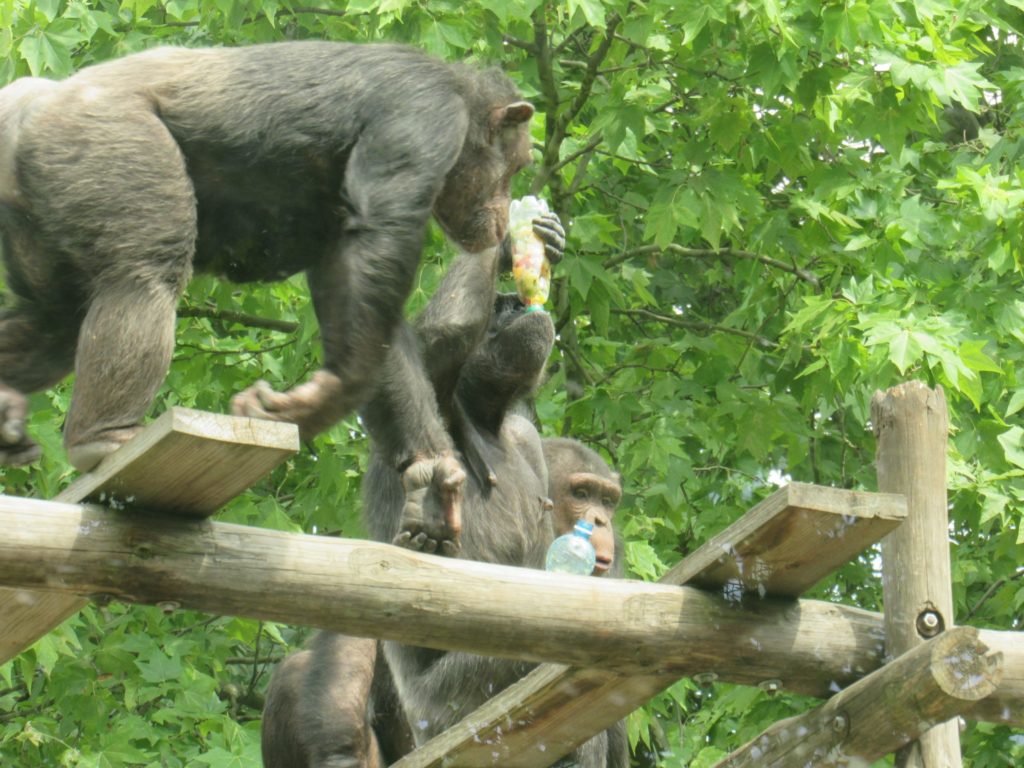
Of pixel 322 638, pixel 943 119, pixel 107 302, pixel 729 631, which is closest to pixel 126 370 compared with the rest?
pixel 107 302

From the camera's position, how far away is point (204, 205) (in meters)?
5.00

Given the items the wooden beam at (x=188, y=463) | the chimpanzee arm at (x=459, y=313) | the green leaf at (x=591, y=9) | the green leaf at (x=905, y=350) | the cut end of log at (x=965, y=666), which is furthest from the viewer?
the green leaf at (x=591, y=9)

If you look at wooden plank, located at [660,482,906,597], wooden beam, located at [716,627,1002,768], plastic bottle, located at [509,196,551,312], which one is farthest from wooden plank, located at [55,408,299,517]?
plastic bottle, located at [509,196,551,312]

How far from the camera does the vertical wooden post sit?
473cm

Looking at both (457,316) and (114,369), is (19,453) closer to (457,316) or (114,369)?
(114,369)

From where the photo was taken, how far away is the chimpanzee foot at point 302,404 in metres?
4.22

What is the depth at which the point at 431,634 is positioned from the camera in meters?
4.14

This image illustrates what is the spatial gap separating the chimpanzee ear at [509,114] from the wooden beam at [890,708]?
2374mm

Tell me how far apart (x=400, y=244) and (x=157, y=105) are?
0.88 m

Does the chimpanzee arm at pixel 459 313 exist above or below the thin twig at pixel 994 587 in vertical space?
above

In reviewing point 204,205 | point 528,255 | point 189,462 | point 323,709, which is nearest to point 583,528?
point 528,255

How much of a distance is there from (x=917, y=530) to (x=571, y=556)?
1.69m

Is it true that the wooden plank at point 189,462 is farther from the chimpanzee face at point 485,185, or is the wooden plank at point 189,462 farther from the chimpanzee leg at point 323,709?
the chimpanzee leg at point 323,709

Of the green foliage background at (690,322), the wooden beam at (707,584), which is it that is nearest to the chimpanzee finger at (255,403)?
the wooden beam at (707,584)
